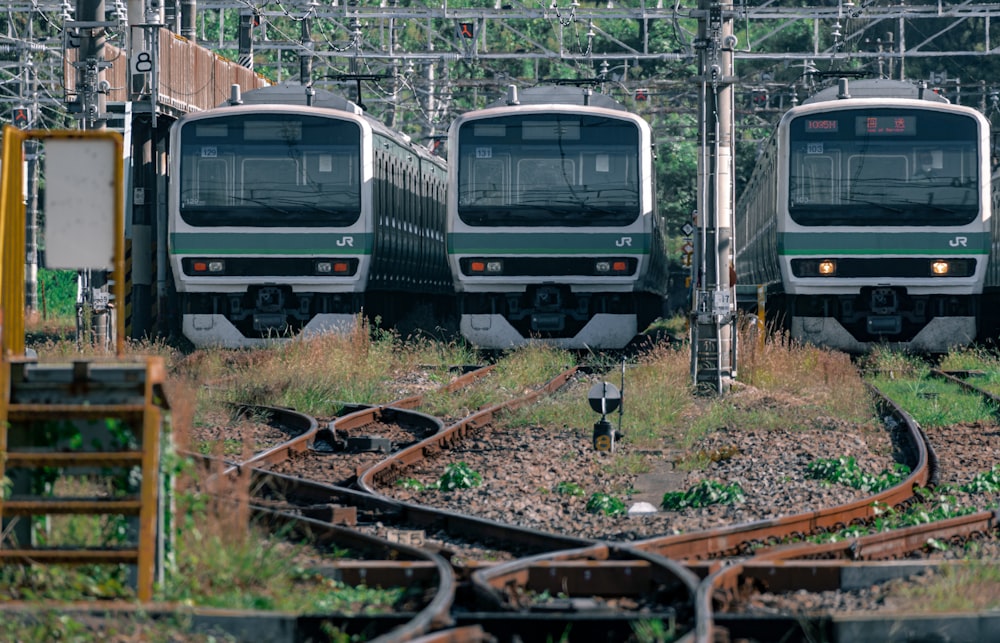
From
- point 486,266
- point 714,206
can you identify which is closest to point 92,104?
point 486,266

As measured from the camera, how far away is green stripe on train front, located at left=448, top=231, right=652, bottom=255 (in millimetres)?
19969

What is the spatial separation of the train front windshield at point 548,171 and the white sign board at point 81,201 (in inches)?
534

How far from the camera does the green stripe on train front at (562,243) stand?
19969 mm

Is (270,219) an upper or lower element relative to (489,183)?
lower

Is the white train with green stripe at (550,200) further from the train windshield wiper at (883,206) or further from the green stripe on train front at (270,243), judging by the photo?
the train windshield wiper at (883,206)

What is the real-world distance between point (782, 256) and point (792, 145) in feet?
4.49

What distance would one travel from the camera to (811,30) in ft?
163

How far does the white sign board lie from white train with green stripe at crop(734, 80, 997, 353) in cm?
1374

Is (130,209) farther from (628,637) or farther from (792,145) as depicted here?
(628,637)

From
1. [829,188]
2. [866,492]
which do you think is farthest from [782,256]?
[866,492]

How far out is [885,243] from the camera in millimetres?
19172

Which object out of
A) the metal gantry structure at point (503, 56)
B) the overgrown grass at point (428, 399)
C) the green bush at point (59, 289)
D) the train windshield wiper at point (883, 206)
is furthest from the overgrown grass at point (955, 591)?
the green bush at point (59, 289)

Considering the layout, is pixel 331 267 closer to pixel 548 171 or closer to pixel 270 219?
pixel 270 219

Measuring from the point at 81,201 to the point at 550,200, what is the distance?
13770mm
